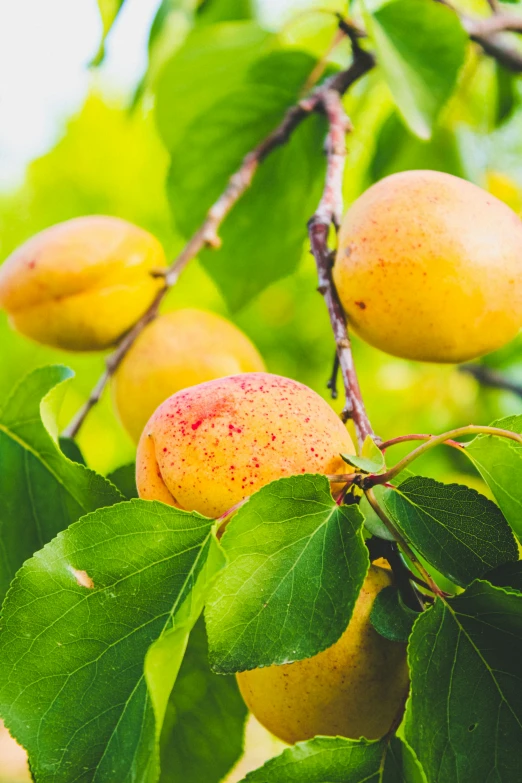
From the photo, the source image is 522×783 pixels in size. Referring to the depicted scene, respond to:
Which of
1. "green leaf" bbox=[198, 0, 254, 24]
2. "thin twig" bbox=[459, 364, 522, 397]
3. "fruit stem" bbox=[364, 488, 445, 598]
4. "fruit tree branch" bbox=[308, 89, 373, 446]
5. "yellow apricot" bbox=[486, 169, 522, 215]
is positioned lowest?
"thin twig" bbox=[459, 364, 522, 397]

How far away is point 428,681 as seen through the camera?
0.48 m


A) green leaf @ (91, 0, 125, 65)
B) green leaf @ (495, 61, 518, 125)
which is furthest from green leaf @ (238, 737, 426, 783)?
green leaf @ (495, 61, 518, 125)

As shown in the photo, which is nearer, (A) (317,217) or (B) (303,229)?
(A) (317,217)

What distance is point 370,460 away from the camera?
55cm

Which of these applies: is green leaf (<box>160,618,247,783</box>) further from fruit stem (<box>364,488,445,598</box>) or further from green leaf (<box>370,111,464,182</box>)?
green leaf (<box>370,111,464,182</box>)

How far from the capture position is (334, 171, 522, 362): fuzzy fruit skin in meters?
0.69

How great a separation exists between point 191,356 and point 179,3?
0.86 meters

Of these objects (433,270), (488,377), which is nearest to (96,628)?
(433,270)

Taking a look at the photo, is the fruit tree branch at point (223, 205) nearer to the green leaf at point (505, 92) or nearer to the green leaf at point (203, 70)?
the green leaf at point (203, 70)

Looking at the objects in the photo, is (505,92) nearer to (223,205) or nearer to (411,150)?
(411,150)

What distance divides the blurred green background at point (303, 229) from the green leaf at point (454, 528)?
712 millimetres

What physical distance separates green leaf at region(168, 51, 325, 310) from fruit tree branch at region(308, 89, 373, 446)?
0.38 ft

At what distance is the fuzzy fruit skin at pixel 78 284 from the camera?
93 cm

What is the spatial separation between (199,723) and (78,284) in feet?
1.74
